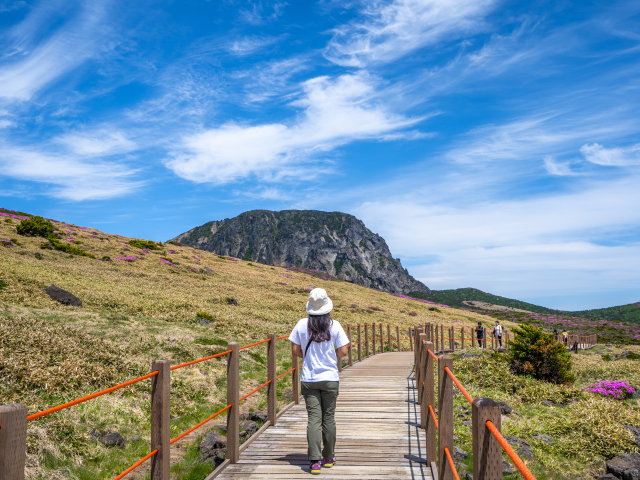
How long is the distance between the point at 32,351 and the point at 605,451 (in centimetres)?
1249

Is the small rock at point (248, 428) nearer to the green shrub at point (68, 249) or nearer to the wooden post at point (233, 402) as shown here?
the wooden post at point (233, 402)

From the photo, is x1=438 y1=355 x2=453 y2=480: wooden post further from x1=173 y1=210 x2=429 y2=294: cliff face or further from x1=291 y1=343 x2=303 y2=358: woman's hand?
x1=173 y1=210 x2=429 y2=294: cliff face

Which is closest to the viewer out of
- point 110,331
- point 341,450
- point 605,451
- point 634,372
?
point 341,450

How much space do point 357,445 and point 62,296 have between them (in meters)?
18.9

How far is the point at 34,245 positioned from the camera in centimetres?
3728

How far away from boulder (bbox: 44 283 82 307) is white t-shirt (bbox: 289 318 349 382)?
1876 centimetres

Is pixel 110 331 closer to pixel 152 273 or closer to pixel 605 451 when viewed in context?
pixel 605 451

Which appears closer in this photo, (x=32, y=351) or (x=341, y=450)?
(x=341, y=450)

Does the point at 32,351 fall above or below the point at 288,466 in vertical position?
above

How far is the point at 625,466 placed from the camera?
7.90 metres

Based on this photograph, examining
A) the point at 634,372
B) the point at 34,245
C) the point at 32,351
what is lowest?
the point at 634,372

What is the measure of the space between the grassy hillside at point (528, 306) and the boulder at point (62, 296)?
307 feet

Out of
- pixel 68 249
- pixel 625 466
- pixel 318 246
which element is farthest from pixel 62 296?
pixel 318 246

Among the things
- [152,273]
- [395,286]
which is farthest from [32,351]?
[395,286]
